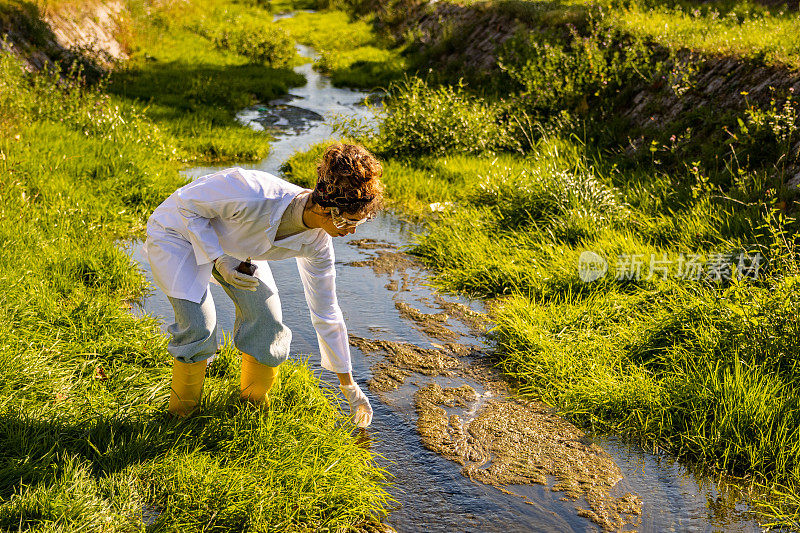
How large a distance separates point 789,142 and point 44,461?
6286 millimetres

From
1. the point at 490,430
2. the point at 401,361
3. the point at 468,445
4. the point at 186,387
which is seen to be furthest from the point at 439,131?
the point at 186,387

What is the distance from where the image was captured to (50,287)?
496 cm

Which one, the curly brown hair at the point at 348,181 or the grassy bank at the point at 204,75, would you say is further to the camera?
the grassy bank at the point at 204,75

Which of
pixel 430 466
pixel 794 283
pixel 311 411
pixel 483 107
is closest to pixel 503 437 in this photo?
pixel 430 466

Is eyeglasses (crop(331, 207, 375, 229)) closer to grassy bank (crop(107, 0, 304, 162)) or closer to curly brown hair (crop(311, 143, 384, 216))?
curly brown hair (crop(311, 143, 384, 216))

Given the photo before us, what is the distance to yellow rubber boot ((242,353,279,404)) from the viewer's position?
375 cm

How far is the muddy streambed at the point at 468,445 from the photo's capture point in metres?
3.52

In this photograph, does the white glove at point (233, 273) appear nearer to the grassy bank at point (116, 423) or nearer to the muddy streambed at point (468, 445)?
the grassy bank at point (116, 423)

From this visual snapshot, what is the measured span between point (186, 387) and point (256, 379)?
38 centimetres

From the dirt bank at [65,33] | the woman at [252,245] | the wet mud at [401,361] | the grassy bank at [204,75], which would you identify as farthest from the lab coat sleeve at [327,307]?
the dirt bank at [65,33]

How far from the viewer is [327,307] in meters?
3.48

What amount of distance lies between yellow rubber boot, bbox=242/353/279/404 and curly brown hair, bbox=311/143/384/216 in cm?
114

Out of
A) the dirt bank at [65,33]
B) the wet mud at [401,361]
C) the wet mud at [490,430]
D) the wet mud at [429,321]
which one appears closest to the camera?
the wet mud at [490,430]

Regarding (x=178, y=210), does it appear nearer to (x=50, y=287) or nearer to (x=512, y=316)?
(x=50, y=287)
